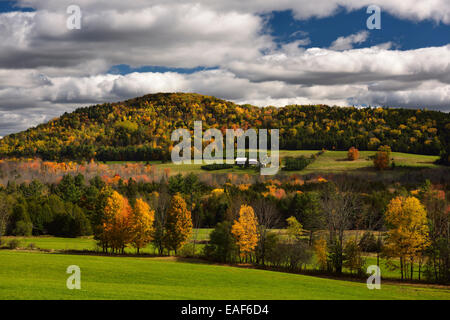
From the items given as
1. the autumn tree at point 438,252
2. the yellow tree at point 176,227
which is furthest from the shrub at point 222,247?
the autumn tree at point 438,252

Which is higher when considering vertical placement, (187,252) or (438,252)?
(438,252)

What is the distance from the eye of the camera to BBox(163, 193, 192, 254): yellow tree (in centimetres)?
6644

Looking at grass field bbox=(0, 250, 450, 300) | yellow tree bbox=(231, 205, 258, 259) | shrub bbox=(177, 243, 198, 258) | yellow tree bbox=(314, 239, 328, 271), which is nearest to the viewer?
grass field bbox=(0, 250, 450, 300)

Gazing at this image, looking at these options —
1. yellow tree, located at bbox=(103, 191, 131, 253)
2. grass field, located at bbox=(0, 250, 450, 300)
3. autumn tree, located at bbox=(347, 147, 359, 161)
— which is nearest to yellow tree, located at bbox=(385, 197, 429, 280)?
grass field, located at bbox=(0, 250, 450, 300)

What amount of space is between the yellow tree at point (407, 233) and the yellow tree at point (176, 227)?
32703 millimetres

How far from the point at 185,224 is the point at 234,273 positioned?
23.7m

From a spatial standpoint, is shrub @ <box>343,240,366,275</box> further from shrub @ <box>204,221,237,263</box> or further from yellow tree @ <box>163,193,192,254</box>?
yellow tree @ <box>163,193,192,254</box>

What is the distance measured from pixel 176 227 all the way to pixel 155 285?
106ft

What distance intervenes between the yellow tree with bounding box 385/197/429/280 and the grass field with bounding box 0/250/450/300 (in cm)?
799

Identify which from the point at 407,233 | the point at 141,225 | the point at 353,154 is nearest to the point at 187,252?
the point at 141,225

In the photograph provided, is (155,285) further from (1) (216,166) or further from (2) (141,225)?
(1) (216,166)

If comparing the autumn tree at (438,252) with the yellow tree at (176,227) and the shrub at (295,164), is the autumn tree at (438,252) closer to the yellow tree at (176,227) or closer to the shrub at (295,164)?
the yellow tree at (176,227)

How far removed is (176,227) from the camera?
66688mm
